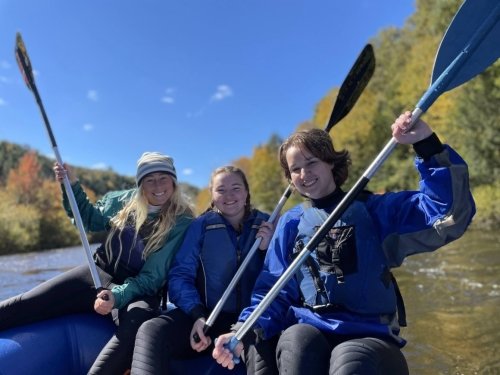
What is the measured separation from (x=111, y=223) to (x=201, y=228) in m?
0.68

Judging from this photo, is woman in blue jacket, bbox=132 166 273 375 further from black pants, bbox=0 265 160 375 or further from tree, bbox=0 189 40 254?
tree, bbox=0 189 40 254

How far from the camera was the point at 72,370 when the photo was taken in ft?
8.07

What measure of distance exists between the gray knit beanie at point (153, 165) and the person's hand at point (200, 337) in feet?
3.33

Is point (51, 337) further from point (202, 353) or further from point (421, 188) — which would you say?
point (421, 188)

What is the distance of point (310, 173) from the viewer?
6.90 ft

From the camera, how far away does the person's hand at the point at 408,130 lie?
1687 mm

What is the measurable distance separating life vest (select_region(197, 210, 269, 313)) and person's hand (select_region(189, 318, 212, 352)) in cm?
25

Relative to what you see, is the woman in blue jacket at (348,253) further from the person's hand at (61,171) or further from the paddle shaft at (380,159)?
the person's hand at (61,171)

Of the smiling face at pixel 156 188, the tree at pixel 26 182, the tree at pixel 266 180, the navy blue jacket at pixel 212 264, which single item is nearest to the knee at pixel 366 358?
the navy blue jacket at pixel 212 264

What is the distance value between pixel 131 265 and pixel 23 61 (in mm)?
1958

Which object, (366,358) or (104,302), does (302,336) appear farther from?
(104,302)

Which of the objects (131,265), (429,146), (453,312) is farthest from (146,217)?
(453,312)

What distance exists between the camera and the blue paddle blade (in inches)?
72.1

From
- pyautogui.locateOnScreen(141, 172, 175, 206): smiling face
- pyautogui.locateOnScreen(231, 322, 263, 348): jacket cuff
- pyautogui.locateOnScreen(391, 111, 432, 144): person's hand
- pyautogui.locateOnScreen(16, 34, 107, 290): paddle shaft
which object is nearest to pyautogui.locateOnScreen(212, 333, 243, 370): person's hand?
pyautogui.locateOnScreen(231, 322, 263, 348): jacket cuff
